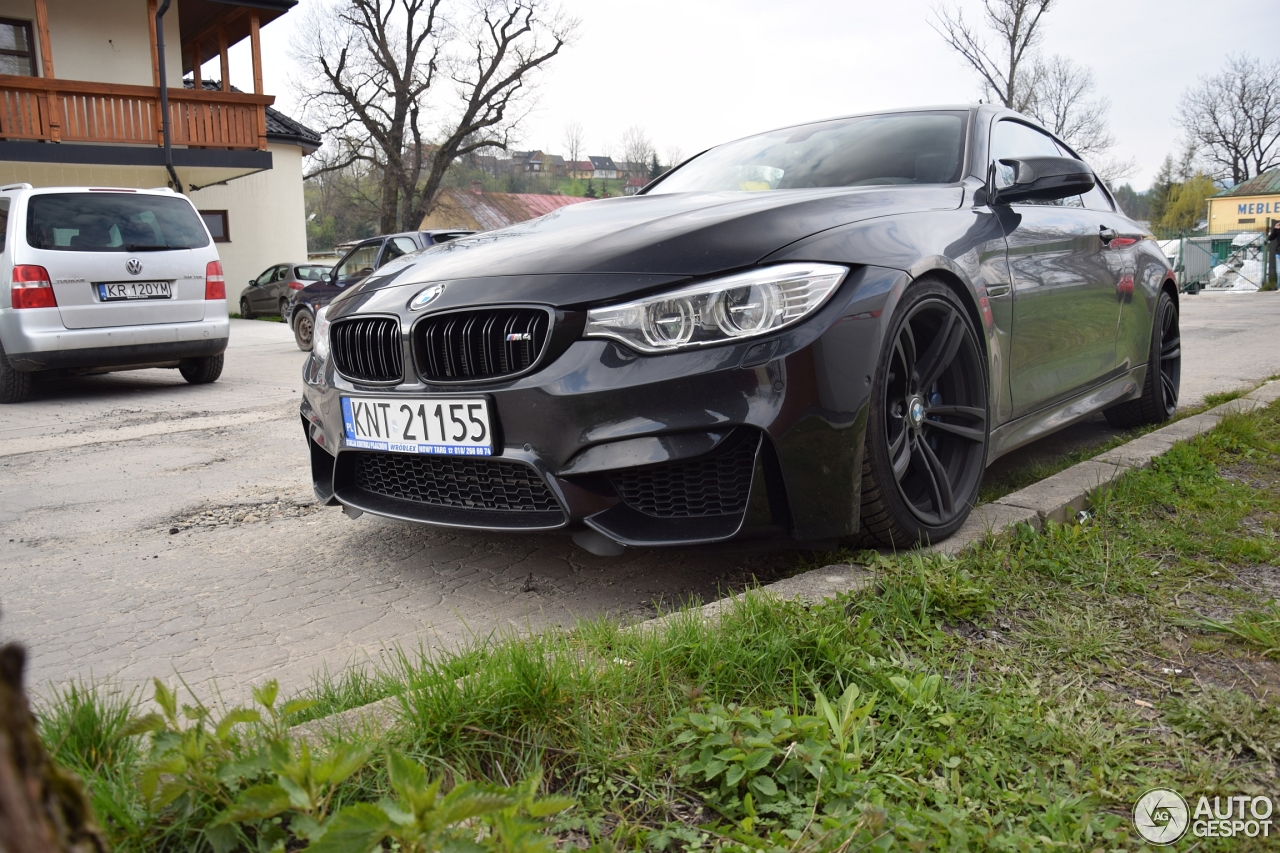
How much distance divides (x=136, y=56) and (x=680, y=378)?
2087 centimetres

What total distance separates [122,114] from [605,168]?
48.0 meters

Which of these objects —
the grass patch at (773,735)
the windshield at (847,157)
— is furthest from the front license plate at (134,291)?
the grass patch at (773,735)

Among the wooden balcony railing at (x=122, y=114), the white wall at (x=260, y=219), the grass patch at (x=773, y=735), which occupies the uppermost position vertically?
the wooden balcony railing at (x=122, y=114)

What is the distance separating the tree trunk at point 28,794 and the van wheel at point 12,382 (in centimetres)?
780

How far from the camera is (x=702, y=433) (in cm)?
233

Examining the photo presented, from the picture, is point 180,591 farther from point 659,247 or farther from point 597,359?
point 659,247

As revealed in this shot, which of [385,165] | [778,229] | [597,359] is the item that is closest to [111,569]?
[597,359]

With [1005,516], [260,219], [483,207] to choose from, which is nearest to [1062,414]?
[1005,516]

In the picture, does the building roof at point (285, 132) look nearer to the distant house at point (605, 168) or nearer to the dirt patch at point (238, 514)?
the dirt patch at point (238, 514)

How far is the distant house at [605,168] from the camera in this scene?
5880 centimetres

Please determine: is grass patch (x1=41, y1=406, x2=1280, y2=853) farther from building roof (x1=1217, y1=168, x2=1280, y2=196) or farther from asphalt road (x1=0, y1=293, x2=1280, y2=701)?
building roof (x1=1217, y1=168, x2=1280, y2=196)

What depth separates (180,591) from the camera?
291cm
